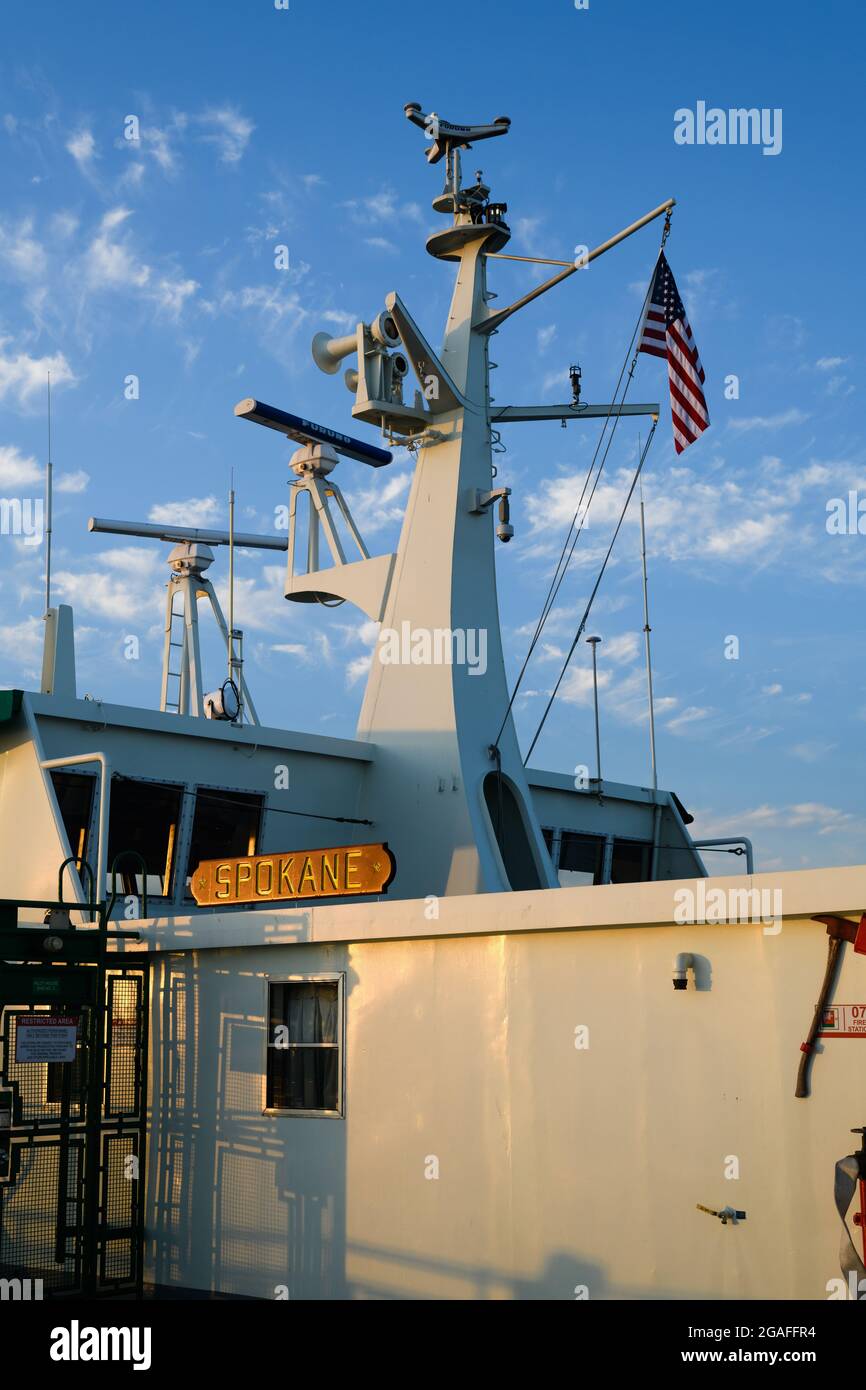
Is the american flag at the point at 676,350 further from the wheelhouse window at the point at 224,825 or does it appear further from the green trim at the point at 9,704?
the green trim at the point at 9,704

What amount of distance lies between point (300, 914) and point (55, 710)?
5.74 m

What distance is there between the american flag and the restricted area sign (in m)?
10.2

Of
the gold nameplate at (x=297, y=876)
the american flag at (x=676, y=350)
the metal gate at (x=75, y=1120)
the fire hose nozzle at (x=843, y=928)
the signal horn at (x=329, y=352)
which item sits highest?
the signal horn at (x=329, y=352)

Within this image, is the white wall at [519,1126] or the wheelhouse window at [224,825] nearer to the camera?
the white wall at [519,1126]

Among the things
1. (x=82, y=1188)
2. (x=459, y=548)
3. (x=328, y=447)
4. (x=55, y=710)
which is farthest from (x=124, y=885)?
(x=328, y=447)

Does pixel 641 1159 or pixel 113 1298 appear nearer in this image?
pixel 641 1159

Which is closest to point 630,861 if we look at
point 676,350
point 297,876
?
point 676,350

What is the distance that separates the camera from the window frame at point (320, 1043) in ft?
48.1

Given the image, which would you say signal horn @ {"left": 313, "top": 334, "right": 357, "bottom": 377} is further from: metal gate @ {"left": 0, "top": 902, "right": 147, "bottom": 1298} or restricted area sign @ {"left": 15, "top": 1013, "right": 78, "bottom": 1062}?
restricted area sign @ {"left": 15, "top": 1013, "right": 78, "bottom": 1062}

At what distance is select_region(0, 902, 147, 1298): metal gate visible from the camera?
15.2 metres

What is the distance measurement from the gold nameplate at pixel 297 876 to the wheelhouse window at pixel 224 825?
128 inches

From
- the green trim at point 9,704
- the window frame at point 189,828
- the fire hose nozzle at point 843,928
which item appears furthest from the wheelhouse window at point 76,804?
the fire hose nozzle at point 843,928
